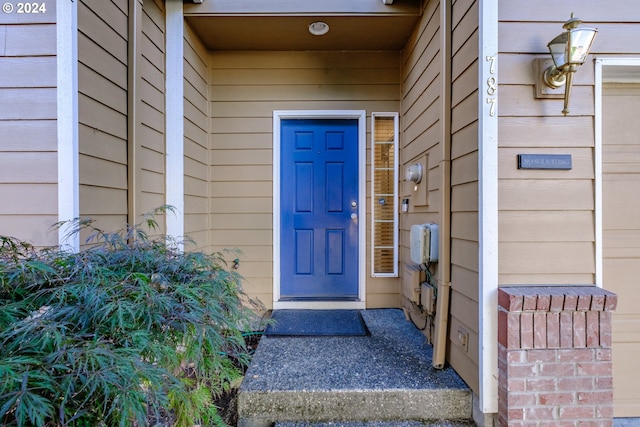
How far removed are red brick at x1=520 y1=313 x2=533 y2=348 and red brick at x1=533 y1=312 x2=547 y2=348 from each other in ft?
0.07

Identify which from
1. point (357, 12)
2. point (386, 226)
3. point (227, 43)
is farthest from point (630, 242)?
point (227, 43)

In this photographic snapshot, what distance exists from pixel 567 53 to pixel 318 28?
1.86 meters

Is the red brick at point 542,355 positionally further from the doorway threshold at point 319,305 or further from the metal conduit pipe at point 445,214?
the doorway threshold at point 319,305

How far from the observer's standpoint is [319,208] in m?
3.05

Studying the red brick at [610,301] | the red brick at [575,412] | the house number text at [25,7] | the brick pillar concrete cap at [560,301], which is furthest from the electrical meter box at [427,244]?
the house number text at [25,7]

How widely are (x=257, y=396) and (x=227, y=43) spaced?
2.82m

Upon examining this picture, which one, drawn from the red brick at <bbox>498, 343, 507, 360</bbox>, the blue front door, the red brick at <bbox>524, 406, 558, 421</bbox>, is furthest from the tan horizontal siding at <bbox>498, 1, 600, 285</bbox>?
the blue front door

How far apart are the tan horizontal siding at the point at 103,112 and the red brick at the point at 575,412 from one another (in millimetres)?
2403

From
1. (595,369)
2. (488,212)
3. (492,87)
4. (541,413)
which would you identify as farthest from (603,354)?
(492,87)

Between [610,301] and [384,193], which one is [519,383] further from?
[384,193]

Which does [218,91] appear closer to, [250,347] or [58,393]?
[250,347]

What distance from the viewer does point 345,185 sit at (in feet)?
9.98

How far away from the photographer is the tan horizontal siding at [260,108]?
9.73 ft

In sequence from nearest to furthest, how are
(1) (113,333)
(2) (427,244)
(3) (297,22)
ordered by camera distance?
(1) (113,333), (2) (427,244), (3) (297,22)
